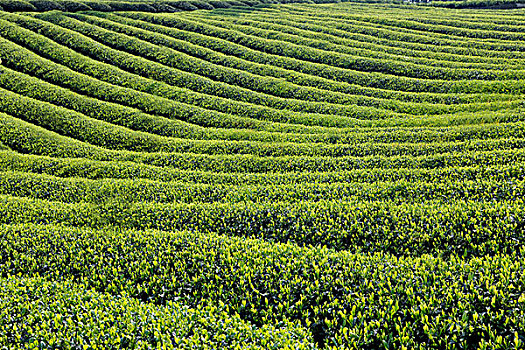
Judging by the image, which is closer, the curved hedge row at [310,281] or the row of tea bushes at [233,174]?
the curved hedge row at [310,281]

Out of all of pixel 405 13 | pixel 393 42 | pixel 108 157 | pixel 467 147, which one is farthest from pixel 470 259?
pixel 405 13

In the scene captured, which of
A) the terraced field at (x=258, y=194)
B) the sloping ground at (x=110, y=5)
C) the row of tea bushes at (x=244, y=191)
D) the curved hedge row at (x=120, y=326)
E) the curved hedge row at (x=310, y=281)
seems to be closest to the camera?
the curved hedge row at (x=310, y=281)

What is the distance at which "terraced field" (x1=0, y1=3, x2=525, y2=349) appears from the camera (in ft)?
30.6

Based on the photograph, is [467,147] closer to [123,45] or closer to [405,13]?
[123,45]

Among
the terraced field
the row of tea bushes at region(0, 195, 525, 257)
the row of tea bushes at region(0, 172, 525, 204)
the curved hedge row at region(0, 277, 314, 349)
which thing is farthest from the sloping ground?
the curved hedge row at region(0, 277, 314, 349)

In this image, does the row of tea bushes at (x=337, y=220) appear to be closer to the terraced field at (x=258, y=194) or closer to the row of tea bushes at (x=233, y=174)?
the terraced field at (x=258, y=194)

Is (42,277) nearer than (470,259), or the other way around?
(470,259)

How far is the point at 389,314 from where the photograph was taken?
360 inches

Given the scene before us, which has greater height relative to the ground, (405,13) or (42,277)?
(405,13)

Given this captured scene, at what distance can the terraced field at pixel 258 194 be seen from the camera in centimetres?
932

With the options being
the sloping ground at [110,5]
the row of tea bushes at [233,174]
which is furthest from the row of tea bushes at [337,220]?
the sloping ground at [110,5]

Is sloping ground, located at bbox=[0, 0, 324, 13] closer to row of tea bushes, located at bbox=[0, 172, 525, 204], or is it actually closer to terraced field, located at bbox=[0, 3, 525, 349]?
terraced field, located at bbox=[0, 3, 525, 349]

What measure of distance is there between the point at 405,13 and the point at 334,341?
57.5m

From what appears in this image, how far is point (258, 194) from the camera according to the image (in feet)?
53.9
